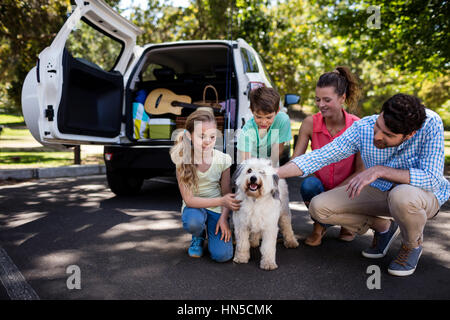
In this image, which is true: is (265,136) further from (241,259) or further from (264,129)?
(241,259)

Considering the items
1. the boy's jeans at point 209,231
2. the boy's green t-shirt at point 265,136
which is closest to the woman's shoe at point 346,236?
the boy's green t-shirt at point 265,136

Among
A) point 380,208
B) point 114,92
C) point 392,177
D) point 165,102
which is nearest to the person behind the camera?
point 392,177

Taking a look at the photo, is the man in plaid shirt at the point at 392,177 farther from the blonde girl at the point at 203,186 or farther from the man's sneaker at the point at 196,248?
the man's sneaker at the point at 196,248

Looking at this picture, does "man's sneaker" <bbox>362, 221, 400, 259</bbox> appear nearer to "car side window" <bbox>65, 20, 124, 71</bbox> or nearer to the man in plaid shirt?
the man in plaid shirt

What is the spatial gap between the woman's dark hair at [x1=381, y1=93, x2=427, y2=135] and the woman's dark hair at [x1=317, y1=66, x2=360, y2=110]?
0.92 metres

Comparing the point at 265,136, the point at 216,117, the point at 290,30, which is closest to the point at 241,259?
the point at 265,136

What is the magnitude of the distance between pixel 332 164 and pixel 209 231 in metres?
1.37

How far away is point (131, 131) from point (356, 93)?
3088 millimetres

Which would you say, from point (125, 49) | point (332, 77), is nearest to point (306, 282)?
point (332, 77)

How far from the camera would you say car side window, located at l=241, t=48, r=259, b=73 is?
17.1ft

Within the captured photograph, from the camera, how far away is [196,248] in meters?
3.29

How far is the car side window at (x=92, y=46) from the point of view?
79.2 feet

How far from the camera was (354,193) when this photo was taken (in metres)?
2.71

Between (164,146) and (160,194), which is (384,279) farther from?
(160,194)
